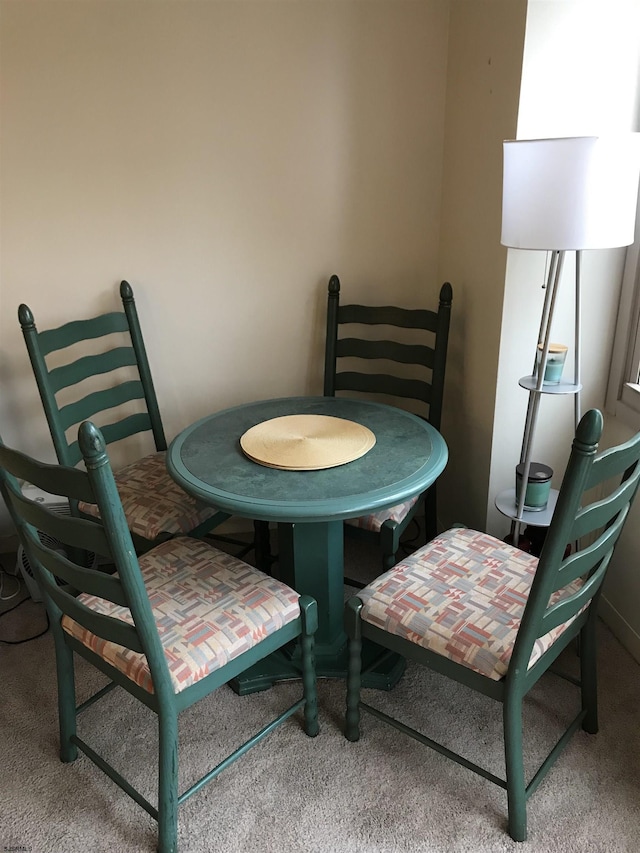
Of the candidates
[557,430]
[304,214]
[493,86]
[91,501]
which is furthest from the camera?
[304,214]

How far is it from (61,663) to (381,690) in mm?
896

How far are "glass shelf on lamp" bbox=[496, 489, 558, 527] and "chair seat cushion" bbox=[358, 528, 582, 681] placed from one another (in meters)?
0.11

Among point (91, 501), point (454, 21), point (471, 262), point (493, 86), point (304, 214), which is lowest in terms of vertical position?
point (91, 501)

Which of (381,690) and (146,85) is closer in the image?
(381,690)

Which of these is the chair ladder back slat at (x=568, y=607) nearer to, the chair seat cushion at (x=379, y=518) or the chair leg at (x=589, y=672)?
the chair leg at (x=589, y=672)

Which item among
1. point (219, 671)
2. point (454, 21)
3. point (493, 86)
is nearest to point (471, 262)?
point (493, 86)

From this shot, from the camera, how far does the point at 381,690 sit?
77.5 inches

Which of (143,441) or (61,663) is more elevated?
(143,441)

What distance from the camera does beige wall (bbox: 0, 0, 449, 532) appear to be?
2152 millimetres

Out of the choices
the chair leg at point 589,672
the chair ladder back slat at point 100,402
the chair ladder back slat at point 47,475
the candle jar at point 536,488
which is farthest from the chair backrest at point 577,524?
the chair ladder back slat at point 100,402

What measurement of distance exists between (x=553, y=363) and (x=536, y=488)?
35 centimetres

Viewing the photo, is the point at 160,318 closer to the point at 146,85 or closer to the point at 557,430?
the point at 146,85

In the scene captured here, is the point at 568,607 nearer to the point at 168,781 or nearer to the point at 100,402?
the point at 168,781

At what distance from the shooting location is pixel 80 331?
7.39ft
